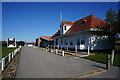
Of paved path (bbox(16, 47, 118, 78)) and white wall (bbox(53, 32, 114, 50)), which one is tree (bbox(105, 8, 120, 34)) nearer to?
white wall (bbox(53, 32, 114, 50))

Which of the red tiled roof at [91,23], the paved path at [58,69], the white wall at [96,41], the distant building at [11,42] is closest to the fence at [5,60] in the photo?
the paved path at [58,69]

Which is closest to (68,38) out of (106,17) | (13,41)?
(106,17)

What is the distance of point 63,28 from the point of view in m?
22.6

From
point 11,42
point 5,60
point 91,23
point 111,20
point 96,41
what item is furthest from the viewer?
point 11,42

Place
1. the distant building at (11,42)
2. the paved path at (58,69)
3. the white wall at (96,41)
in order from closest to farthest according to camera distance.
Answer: the paved path at (58,69) < the white wall at (96,41) < the distant building at (11,42)

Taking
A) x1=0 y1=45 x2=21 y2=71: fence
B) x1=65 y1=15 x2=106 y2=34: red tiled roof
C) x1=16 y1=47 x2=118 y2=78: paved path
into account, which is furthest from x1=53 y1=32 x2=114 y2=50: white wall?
x1=0 y1=45 x2=21 y2=71: fence

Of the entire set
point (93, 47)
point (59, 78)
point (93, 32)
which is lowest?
point (59, 78)

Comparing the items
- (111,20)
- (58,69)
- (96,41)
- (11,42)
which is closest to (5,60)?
(58,69)

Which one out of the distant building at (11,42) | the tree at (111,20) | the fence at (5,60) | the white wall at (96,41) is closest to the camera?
the fence at (5,60)

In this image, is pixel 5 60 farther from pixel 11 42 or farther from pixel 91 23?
pixel 11 42

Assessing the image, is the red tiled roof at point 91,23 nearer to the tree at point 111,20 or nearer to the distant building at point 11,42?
the tree at point 111,20

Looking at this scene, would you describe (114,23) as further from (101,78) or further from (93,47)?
(101,78)

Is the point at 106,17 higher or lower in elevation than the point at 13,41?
higher

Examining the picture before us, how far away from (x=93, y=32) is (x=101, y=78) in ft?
37.2
